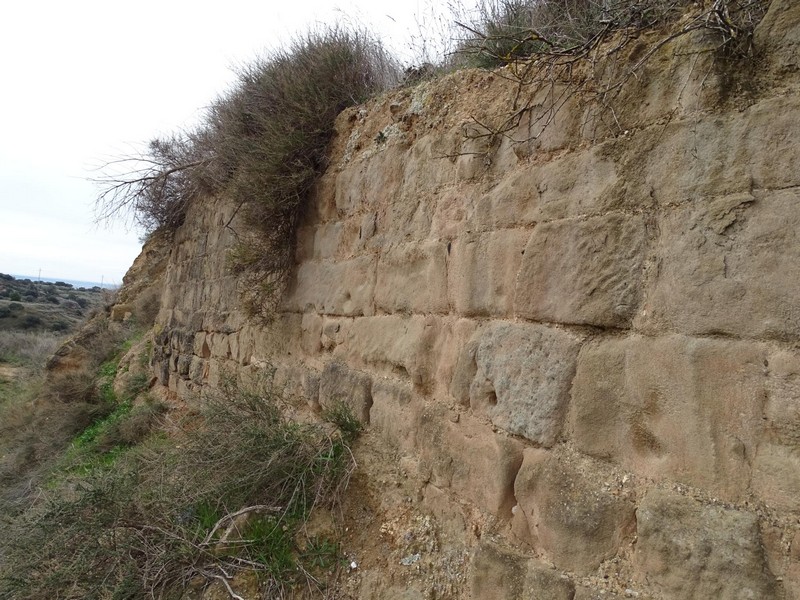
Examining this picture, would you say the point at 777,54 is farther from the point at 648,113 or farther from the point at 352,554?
the point at 352,554

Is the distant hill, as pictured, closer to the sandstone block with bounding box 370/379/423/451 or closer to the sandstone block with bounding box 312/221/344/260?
the sandstone block with bounding box 312/221/344/260

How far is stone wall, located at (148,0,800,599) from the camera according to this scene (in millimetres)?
1516

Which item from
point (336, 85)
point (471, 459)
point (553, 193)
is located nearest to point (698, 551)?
point (471, 459)

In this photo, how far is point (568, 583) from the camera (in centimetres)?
187

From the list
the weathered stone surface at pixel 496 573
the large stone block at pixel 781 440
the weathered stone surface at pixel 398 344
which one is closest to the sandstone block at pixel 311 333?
the weathered stone surface at pixel 398 344

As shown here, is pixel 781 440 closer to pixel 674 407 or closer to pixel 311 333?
pixel 674 407

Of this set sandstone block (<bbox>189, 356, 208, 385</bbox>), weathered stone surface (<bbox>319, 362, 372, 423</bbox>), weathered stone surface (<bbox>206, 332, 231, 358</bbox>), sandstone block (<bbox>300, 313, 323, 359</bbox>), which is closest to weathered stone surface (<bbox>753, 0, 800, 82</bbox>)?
weathered stone surface (<bbox>319, 362, 372, 423</bbox>)

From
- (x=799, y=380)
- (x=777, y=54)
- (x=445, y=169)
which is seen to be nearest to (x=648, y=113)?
(x=777, y=54)

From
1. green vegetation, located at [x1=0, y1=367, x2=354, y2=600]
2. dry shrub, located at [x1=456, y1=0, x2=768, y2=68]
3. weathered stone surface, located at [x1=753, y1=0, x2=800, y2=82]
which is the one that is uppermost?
dry shrub, located at [x1=456, y1=0, x2=768, y2=68]

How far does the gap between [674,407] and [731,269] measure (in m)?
0.41

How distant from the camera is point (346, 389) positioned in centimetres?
347

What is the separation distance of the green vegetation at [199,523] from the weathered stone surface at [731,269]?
187 centimetres

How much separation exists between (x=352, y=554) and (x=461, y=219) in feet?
5.30

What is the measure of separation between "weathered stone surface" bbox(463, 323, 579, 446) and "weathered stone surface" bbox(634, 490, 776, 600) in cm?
44
